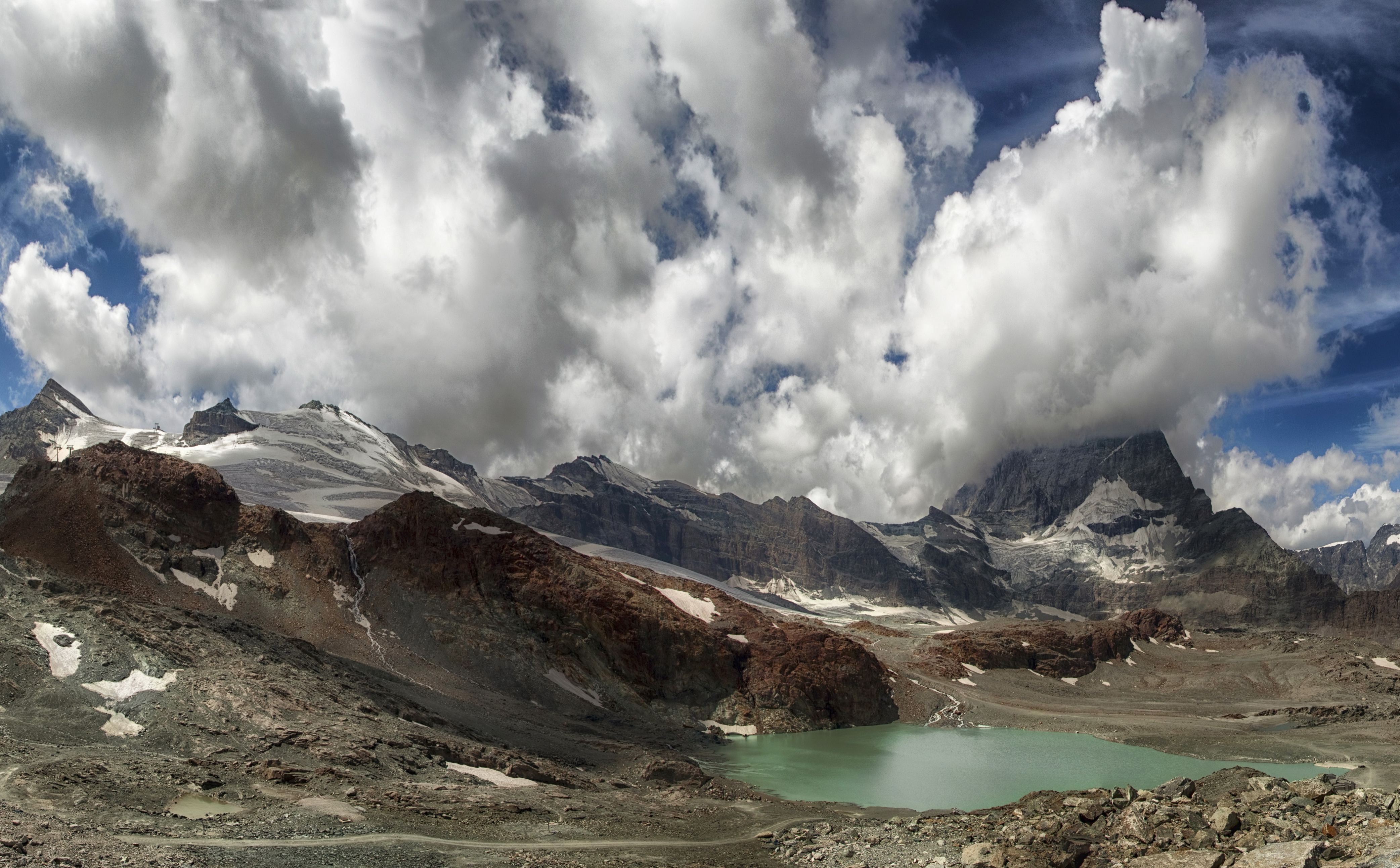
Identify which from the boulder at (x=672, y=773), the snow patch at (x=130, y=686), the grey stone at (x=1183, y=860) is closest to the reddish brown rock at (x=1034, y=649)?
the boulder at (x=672, y=773)

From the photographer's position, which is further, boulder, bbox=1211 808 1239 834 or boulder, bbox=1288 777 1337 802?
boulder, bbox=1288 777 1337 802

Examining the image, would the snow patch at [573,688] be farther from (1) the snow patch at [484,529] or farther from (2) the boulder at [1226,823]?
(2) the boulder at [1226,823]

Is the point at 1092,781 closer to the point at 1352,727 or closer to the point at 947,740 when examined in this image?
the point at 947,740

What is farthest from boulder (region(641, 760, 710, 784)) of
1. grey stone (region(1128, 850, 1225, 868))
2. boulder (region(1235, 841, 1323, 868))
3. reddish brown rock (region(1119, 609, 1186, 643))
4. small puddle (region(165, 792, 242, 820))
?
reddish brown rock (region(1119, 609, 1186, 643))

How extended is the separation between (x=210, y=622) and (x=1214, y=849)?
5099cm

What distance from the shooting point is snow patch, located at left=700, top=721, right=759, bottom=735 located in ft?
269

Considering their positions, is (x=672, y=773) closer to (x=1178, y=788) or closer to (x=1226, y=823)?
(x=1178, y=788)

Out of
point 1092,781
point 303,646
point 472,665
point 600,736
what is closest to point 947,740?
point 1092,781

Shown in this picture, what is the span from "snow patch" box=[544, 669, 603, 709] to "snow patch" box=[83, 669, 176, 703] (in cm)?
4037

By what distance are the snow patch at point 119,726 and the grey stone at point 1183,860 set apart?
120 ft

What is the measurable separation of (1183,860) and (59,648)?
4500cm

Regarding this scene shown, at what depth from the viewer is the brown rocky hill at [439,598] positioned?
228 ft

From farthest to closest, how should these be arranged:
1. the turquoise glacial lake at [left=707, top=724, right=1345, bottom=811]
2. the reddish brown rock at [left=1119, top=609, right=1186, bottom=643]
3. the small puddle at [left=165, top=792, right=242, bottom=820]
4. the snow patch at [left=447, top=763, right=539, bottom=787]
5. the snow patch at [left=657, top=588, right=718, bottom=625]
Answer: the reddish brown rock at [left=1119, top=609, right=1186, bottom=643] < the snow patch at [left=657, top=588, right=718, bottom=625] < the turquoise glacial lake at [left=707, top=724, right=1345, bottom=811] < the snow patch at [left=447, top=763, right=539, bottom=787] < the small puddle at [left=165, top=792, right=242, bottom=820]

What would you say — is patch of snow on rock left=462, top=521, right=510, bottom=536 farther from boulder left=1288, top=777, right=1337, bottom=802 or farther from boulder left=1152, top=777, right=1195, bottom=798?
boulder left=1288, top=777, right=1337, bottom=802
